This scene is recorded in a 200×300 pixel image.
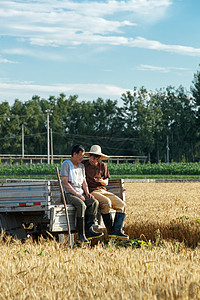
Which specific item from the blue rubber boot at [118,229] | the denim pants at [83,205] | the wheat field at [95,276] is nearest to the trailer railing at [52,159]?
the blue rubber boot at [118,229]

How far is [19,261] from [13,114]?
287 ft

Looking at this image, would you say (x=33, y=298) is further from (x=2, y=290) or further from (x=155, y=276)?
(x=155, y=276)

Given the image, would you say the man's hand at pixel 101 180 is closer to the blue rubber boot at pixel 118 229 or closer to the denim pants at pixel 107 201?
the denim pants at pixel 107 201

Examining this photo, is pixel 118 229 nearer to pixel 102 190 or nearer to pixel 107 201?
pixel 107 201

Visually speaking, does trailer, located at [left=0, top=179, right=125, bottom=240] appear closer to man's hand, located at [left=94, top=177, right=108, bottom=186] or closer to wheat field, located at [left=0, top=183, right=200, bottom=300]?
man's hand, located at [left=94, top=177, right=108, bottom=186]

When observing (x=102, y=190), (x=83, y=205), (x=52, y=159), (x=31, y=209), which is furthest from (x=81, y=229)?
(x=52, y=159)

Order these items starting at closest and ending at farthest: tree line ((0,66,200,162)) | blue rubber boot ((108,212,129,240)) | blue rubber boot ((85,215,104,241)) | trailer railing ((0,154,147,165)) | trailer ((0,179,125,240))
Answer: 1. trailer ((0,179,125,240))
2. blue rubber boot ((85,215,104,241))
3. blue rubber boot ((108,212,129,240))
4. trailer railing ((0,154,147,165))
5. tree line ((0,66,200,162))

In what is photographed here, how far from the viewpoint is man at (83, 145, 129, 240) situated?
912 centimetres

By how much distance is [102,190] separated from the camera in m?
9.48

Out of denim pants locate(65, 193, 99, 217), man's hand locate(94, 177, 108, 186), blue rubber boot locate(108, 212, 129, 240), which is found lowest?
blue rubber boot locate(108, 212, 129, 240)

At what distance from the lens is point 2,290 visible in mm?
4770

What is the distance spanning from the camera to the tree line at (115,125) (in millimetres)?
82750

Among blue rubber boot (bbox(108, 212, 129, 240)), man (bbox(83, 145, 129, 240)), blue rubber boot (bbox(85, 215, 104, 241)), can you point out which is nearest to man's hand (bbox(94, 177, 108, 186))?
man (bbox(83, 145, 129, 240))

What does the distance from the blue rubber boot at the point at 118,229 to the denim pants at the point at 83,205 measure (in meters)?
0.47
